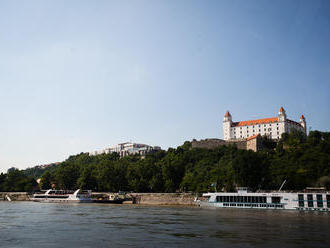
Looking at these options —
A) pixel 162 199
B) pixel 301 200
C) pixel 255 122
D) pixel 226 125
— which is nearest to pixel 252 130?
pixel 255 122

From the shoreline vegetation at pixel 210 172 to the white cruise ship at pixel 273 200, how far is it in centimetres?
Answer: 422

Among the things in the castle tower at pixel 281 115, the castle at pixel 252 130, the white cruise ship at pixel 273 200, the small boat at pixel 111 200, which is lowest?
the small boat at pixel 111 200

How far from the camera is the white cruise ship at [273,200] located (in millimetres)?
56025

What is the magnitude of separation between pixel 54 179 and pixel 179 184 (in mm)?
50226

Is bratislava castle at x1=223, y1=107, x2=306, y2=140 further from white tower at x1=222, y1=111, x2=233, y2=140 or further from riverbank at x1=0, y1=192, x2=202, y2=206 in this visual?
riverbank at x1=0, y1=192, x2=202, y2=206

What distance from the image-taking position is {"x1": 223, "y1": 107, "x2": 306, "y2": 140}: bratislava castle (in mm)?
142500

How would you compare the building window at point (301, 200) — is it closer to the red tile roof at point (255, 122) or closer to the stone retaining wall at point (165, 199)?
the stone retaining wall at point (165, 199)

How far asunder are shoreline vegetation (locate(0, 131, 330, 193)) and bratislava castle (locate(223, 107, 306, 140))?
39.9 feet

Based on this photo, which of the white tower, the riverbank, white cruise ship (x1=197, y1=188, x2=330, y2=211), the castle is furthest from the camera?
the white tower

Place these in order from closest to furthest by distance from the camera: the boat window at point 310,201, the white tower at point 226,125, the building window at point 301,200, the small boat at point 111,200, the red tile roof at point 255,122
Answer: the boat window at point 310,201
the building window at point 301,200
the small boat at point 111,200
the red tile roof at point 255,122
the white tower at point 226,125

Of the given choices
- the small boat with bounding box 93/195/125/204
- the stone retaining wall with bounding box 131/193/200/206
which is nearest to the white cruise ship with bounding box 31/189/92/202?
the small boat with bounding box 93/195/125/204

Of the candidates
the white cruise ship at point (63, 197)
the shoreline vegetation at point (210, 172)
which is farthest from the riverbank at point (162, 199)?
the white cruise ship at point (63, 197)

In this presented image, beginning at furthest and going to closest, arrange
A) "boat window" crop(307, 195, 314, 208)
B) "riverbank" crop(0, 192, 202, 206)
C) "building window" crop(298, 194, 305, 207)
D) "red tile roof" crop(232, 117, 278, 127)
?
"red tile roof" crop(232, 117, 278, 127)
"riverbank" crop(0, 192, 202, 206)
"building window" crop(298, 194, 305, 207)
"boat window" crop(307, 195, 314, 208)

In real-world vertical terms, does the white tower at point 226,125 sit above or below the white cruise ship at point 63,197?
above
